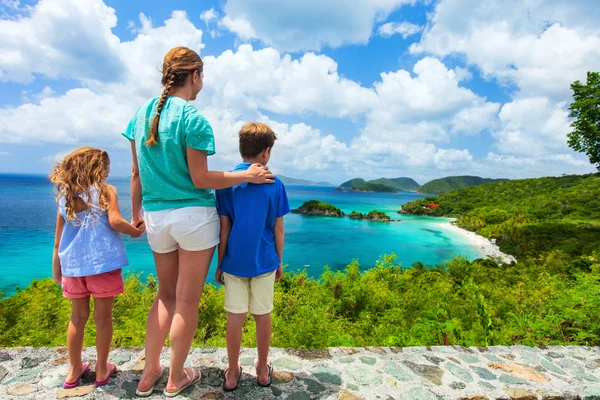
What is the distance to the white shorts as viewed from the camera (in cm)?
192

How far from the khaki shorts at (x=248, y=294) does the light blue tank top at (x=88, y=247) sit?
2.75ft

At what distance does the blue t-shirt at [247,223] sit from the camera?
2.15 meters

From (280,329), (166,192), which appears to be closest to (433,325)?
(280,329)

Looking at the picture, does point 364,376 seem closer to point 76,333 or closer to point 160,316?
point 160,316

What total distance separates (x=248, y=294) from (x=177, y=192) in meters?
0.91

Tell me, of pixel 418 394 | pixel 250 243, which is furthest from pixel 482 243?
pixel 250 243

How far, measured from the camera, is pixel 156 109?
197 cm

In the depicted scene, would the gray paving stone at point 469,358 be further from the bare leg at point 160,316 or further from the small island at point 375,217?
the small island at point 375,217

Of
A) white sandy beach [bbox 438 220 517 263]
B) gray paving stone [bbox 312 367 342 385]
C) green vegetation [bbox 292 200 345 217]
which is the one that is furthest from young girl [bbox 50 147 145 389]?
green vegetation [bbox 292 200 345 217]

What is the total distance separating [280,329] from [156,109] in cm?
390

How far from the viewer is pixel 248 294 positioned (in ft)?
7.47

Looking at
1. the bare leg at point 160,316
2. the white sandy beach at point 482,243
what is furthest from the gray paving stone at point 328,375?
the white sandy beach at point 482,243

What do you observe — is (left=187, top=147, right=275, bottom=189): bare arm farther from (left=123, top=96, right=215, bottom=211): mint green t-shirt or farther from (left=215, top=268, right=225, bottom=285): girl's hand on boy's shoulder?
(left=215, top=268, right=225, bottom=285): girl's hand on boy's shoulder

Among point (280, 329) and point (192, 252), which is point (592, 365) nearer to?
point (280, 329)
